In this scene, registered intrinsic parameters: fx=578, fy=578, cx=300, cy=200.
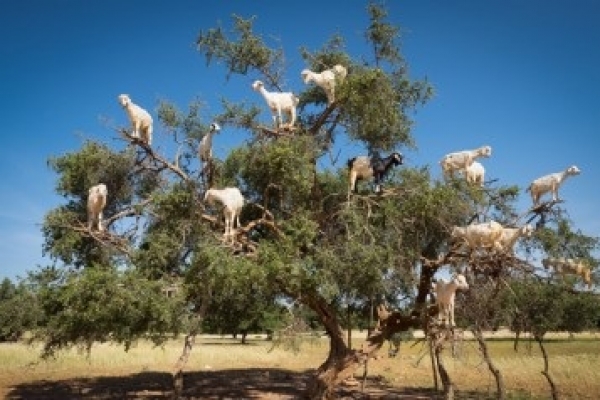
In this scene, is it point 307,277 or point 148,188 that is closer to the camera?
point 307,277

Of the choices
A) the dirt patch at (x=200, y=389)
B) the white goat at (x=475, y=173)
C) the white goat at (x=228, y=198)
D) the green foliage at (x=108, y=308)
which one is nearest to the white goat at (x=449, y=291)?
the white goat at (x=475, y=173)

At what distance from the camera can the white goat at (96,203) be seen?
1273 cm

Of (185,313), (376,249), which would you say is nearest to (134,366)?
(185,313)

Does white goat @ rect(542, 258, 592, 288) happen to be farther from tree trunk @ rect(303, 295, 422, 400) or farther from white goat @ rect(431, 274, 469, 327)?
tree trunk @ rect(303, 295, 422, 400)

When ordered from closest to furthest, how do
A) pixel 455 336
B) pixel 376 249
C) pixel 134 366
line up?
pixel 455 336 < pixel 376 249 < pixel 134 366

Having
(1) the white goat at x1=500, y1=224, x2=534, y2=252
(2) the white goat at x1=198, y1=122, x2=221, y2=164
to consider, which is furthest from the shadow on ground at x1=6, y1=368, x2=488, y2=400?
(1) the white goat at x1=500, y1=224, x2=534, y2=252

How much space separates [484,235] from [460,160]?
2.62 metres

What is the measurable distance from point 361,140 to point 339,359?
6.00 metres

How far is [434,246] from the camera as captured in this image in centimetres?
1622

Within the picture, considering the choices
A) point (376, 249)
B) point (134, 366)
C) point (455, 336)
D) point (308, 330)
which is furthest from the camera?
point (134, 366)

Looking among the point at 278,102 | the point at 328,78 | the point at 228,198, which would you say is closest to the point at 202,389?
the point at 228,198

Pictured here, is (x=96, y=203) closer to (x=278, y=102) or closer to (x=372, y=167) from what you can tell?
(x=278, y=102)

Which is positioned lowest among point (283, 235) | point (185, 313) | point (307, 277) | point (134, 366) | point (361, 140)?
point (134, 366)

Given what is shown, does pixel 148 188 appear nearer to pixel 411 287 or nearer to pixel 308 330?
pixel 308 330
